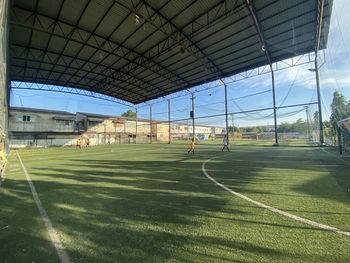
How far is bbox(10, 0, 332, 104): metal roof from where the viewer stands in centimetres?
1833

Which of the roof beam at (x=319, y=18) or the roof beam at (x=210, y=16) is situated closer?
the roof beam at (x=319, y=18)

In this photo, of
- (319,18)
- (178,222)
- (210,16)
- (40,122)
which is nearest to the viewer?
(178,222)

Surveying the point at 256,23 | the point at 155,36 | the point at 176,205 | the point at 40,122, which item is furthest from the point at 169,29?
the point at 40,122

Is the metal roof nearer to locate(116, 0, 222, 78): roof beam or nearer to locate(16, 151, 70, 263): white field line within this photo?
locate(116, 0, 222, 78): roof beam

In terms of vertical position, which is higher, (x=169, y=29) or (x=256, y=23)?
(x=169, y=29)

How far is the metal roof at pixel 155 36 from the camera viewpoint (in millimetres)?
18328

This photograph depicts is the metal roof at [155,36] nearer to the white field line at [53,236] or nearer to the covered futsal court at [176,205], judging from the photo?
A: the covered futsal court at [176,205]

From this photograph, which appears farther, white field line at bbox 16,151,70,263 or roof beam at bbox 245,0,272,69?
roof beam at bbox 245,0,272,69

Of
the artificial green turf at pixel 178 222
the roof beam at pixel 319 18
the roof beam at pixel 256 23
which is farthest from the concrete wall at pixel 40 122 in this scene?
the roof beam at pixel 319 18

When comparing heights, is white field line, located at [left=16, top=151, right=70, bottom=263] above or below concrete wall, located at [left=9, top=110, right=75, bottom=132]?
below

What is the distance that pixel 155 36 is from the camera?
23016 millimetres

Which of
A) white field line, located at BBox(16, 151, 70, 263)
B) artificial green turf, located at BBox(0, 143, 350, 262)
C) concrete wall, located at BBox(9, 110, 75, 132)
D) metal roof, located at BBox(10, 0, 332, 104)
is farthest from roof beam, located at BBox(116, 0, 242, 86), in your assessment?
concrete wall, located at BBox(9, 110, 75, 132)

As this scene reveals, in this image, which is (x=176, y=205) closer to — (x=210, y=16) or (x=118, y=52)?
(x=210, y=16)

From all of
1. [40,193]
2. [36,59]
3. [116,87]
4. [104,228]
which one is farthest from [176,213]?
[116,87]
